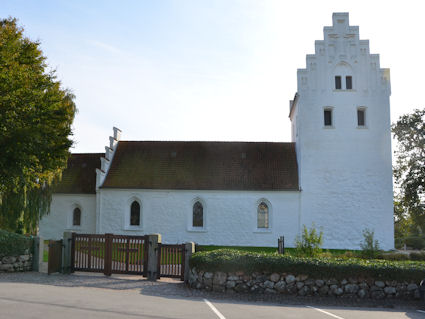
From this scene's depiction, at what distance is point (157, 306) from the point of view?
9641mm

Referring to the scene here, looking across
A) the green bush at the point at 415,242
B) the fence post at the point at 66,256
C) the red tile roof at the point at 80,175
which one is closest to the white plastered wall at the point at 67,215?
the red tile roof at the point at 80,175

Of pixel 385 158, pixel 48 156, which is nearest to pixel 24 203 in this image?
pixel 48 156

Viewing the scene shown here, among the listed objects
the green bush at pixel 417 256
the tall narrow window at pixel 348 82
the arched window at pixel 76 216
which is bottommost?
the green bush at pixel 417 256

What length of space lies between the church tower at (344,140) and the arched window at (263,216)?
2430 mm

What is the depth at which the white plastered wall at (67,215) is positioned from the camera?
29516mm

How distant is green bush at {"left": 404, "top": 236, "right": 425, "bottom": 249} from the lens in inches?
1529

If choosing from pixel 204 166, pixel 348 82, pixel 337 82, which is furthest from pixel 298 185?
pixel 348 82

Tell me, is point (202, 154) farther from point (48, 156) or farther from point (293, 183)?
point (48, 156)

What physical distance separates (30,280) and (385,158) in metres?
23.8

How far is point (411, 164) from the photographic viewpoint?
33594mm

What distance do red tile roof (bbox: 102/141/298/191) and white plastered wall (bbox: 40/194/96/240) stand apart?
2446 mm

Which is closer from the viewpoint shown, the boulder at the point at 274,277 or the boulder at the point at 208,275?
the boulder at the point at 274,277

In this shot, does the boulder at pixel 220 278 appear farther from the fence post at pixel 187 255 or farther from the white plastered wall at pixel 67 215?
the white plastered wall at pixel 67 215

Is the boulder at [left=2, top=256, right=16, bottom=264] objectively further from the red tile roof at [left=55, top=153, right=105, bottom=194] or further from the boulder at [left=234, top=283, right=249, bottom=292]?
the red tile roof at [left=55, top=153, right=105, bottom=194]
